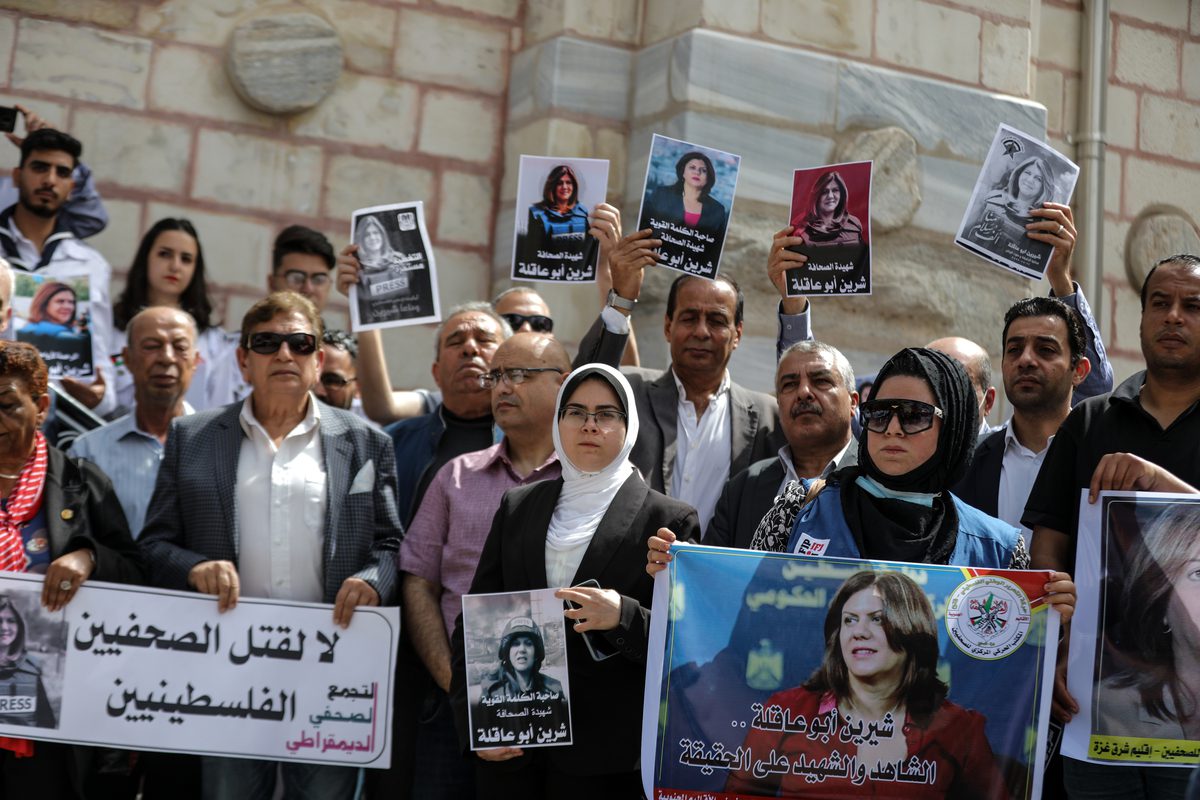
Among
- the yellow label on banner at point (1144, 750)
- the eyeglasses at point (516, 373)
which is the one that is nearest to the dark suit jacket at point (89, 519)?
the eyeglasses at point (516, 373)

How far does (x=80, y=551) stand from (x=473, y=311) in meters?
1.86

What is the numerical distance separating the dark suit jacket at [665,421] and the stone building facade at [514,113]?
1.85 metres

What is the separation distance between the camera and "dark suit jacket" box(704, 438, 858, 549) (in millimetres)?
4684

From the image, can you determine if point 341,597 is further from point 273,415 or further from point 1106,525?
point 1106,525

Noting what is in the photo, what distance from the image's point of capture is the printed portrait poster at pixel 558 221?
572cm

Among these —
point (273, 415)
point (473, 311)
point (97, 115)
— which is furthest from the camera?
point (97, 115)

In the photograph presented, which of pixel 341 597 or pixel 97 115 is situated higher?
pixel 97 115

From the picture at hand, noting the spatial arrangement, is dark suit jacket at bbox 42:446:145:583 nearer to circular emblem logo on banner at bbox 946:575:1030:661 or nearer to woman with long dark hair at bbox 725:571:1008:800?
woman with long dark hair at bbox 725:571:1008:800

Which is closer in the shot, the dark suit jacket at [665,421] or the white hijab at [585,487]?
the white hijab at [585,487]

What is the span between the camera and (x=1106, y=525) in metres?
3.96

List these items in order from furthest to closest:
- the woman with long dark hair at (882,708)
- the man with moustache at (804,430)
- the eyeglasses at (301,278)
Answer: the eyeglasses at (301,278) < the man with moustache at (804,430) < the woman with long dark hair at (882,708)

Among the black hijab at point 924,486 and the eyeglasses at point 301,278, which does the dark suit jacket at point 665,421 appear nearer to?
the black hijab at point 924,486

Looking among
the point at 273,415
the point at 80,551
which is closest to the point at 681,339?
the point at 273,415

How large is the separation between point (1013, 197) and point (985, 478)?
1.08 m
